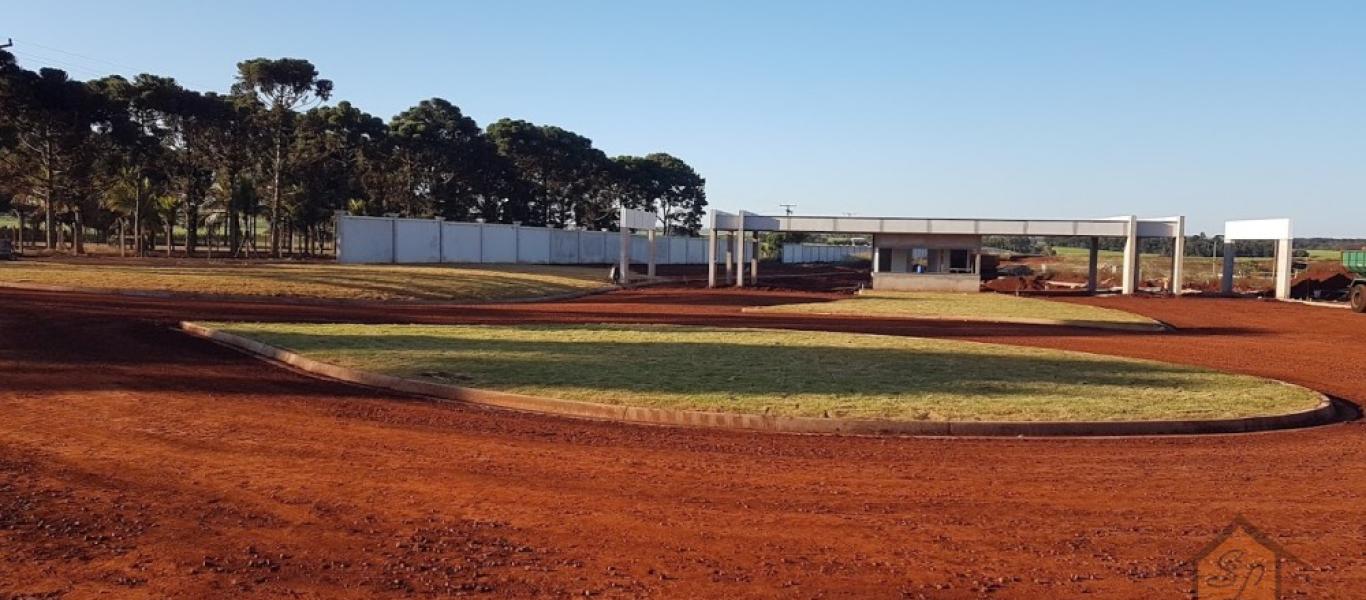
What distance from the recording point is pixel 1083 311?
34.6 meters

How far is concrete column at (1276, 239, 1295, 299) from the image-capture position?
49853 mm

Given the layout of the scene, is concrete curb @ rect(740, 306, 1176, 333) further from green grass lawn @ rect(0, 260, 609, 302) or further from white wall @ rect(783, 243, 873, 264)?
white wall @ rect(783, 243, 873, 264)

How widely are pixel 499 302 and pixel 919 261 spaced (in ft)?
94.8

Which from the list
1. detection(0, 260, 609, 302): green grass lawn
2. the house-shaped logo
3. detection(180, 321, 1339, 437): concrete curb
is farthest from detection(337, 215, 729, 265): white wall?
the house-shaped logo

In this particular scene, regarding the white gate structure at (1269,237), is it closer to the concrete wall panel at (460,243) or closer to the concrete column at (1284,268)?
the concrete column at (1284,268)

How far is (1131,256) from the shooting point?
169 feet

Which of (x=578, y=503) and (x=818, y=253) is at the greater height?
(x=818, y=253)

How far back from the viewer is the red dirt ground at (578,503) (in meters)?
5.48

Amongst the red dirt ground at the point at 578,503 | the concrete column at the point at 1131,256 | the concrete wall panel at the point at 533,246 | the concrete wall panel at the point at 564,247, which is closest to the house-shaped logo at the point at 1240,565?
the red dirt ground at the point at 578,503

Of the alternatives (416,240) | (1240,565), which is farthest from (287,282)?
(1240,565)

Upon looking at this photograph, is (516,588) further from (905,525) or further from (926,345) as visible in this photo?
(926,345)

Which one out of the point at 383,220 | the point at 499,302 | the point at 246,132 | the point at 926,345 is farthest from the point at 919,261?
the point at 246,132

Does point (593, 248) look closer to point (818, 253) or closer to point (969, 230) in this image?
point (969, 230)

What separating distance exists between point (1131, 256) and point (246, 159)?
6632 cm
